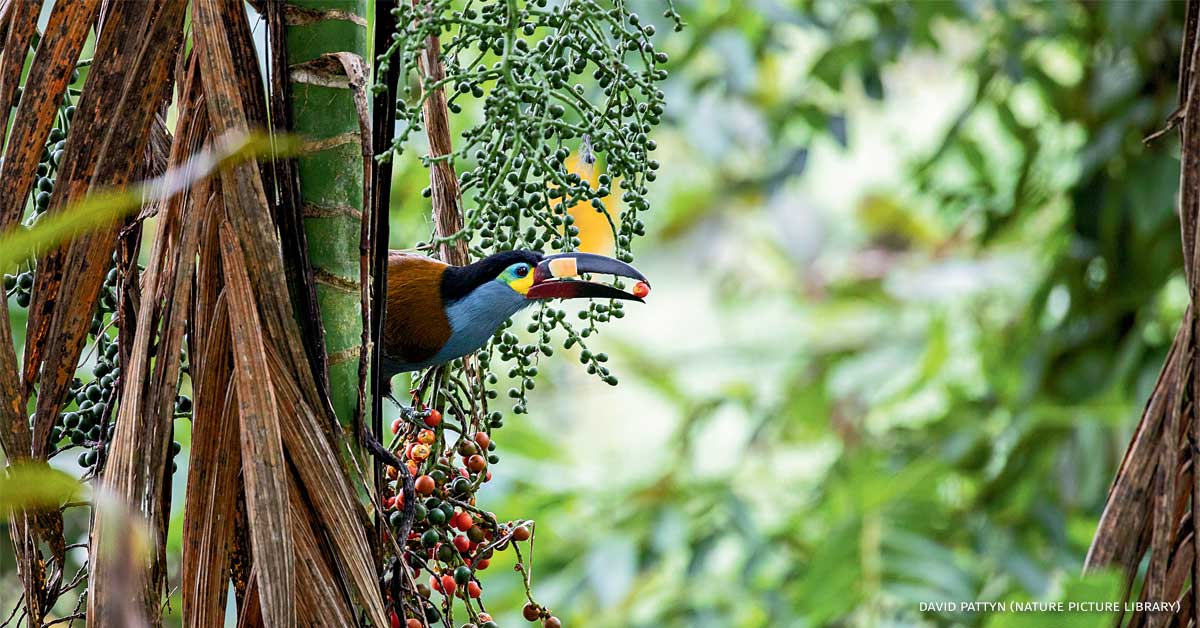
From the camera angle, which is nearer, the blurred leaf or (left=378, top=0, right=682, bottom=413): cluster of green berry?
the blurred leaf

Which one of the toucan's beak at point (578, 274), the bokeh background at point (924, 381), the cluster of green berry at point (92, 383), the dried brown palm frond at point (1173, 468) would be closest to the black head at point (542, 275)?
the toucan's beak at point (578, 274)

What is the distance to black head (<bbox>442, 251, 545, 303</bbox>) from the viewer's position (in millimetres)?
1166

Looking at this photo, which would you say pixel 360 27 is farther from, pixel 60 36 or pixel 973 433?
pixel 973 433

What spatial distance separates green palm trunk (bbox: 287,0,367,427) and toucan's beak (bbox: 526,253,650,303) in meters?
0.25

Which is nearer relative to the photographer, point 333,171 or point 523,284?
point 333,171

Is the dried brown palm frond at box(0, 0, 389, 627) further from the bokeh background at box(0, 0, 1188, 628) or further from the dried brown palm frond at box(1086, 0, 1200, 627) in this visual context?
the bokeh background at box(0, 0, 1188, 628)

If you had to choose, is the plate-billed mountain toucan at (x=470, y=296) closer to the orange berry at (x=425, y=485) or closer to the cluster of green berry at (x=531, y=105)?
the cluster of green berry at (x=531, y=105)

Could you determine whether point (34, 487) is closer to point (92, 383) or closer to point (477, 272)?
point (92, 383)

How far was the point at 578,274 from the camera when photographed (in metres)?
1.04

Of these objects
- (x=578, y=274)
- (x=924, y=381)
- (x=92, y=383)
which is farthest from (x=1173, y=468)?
(x=924, y=381)

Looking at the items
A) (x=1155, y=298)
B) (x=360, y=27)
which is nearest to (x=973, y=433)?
(x=1155, y=298)

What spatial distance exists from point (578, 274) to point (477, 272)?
0.23 m

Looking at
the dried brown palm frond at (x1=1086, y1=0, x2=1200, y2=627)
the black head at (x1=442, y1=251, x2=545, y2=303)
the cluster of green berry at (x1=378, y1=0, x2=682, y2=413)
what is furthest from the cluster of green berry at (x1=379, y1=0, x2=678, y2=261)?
the dried brown palm frond at (x1=1086, y1=0, x2=1200, y2=627)

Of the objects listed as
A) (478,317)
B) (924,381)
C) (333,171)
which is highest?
(924,381)
